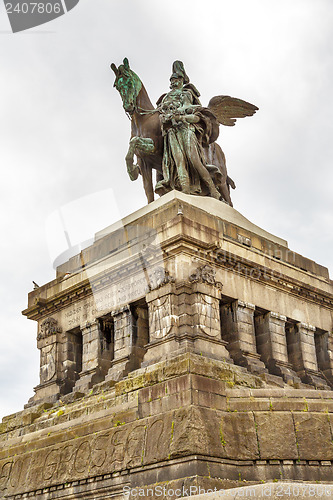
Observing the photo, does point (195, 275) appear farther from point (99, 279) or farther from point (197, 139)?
point (197, 139)

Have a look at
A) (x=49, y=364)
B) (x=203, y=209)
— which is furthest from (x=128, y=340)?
(x=203, y=209)

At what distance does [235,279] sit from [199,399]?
6389mm

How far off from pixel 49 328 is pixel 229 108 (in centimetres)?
1081

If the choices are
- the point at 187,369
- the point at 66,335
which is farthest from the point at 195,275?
the point at 66,335

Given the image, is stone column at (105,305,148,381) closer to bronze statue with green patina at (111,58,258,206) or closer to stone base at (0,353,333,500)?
stone base at (0,353,333,500)

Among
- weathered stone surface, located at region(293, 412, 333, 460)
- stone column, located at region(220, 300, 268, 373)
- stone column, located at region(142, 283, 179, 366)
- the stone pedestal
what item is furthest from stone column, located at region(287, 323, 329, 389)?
weathered stone surface, located at region(293, 412, 333, 460)

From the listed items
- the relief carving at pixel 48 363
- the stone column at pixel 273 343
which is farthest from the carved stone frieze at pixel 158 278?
the relief carving at pixel 48 363

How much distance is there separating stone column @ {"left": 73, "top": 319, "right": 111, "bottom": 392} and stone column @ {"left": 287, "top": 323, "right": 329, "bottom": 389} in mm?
5875

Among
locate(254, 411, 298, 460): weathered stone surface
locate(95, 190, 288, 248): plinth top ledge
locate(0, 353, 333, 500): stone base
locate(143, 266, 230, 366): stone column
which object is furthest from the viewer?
locate(95, 190, 288, 248): plinth top ledge

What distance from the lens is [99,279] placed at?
70.4 feet

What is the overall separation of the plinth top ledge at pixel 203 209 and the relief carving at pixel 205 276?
2.54 m

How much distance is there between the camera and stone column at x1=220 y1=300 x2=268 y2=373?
19.5m

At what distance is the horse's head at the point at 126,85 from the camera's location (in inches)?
959

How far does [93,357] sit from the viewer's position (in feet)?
69.3
